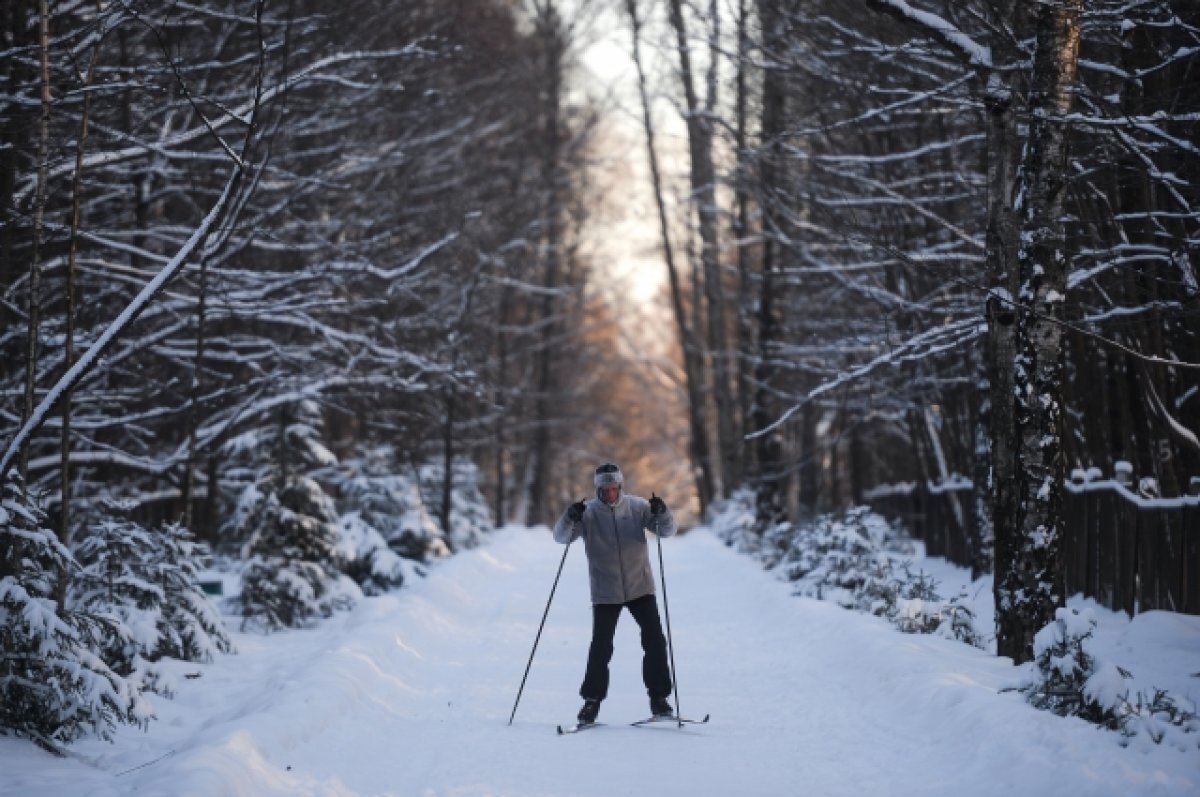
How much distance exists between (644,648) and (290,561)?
22.7 feet

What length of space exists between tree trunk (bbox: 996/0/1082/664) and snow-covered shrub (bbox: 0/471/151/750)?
6.89 meters

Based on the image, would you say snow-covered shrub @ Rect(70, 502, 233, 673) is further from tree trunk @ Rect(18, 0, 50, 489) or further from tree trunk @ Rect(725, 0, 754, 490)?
tree trunk @ Rect(725, 0, 754, 490)

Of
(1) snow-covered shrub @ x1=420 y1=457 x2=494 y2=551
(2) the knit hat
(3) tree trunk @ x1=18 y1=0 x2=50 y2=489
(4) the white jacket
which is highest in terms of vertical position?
(3) tree trunk @ x1=18 y1=0 x2=50 y2=489

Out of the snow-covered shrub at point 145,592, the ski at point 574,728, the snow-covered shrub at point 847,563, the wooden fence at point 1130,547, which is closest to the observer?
the ski at point 574,728

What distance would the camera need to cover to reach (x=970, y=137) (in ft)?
43.5

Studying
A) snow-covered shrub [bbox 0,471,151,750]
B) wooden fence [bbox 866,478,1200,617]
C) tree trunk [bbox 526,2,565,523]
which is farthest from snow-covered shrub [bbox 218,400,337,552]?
tree trunk [bbox 526,2,565,523]

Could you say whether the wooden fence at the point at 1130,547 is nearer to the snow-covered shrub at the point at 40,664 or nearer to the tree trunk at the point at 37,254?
the snow-covered shrub at the point at 40,664

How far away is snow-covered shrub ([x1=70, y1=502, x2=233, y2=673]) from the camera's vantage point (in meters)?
9.93

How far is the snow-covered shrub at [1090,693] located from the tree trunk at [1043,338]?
156 cm

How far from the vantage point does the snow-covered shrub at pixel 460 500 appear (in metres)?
27.8

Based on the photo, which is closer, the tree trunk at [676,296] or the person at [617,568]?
the person at [617,568]

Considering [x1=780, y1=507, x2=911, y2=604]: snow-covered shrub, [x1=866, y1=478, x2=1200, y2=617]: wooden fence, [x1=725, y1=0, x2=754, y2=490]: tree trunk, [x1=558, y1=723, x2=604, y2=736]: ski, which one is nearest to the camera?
[x1=558, y1=723, x2=604, y2=736]: ski

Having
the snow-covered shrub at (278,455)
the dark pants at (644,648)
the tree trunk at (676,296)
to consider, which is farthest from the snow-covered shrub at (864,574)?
the tree trunk at (676,296)

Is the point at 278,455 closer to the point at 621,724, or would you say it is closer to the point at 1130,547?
the point at 621,724
